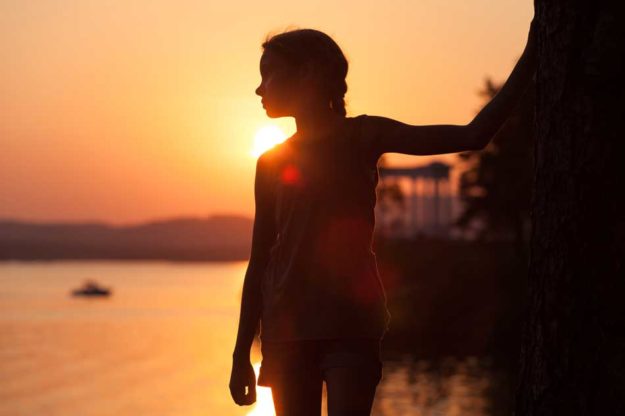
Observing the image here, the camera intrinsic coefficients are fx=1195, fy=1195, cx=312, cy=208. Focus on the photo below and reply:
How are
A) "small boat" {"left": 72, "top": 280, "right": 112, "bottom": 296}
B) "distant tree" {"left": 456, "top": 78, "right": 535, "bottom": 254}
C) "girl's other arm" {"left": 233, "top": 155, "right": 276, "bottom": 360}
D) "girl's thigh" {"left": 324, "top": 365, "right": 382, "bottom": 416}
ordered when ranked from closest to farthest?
"girl's thigh" {"left": 324, "top": 365, "right": 382, "bottom": 416} < "girl's other arm" {"left": 233, "top": 155, "right": 276, "bottom": 360} < "distant tree" {"left": 456, "top": 78, "right": 535, "bottom": 254} < "small boat" {"left": 72, "top": 280, "right": 112, "bottom": 296}

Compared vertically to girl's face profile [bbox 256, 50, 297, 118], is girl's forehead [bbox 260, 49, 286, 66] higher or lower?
higher

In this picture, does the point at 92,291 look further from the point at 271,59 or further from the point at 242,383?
the point at 271,59

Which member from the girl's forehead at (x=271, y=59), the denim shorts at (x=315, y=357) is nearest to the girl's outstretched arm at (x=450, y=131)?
the girl's forehead at (x=271, y=59)

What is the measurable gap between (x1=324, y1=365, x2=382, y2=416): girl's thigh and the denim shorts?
2 centimetres

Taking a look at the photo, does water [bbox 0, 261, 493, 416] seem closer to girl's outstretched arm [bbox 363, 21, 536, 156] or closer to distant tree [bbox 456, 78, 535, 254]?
distant tree [bbox 456, 78, 535, 254]

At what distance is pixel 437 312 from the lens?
74.9 metres

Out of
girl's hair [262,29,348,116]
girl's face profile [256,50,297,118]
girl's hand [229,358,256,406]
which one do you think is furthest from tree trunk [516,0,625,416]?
girl's hand [229,358,256,406]

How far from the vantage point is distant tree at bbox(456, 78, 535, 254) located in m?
61.7

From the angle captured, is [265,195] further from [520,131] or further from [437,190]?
[437,190]

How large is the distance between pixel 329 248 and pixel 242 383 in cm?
72

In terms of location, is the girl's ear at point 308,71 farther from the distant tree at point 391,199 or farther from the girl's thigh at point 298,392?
the distant tree at point 391,199

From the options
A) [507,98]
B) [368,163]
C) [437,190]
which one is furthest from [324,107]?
[437,190]

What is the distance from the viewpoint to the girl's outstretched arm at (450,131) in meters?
4.17

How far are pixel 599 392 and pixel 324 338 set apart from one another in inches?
39.8
